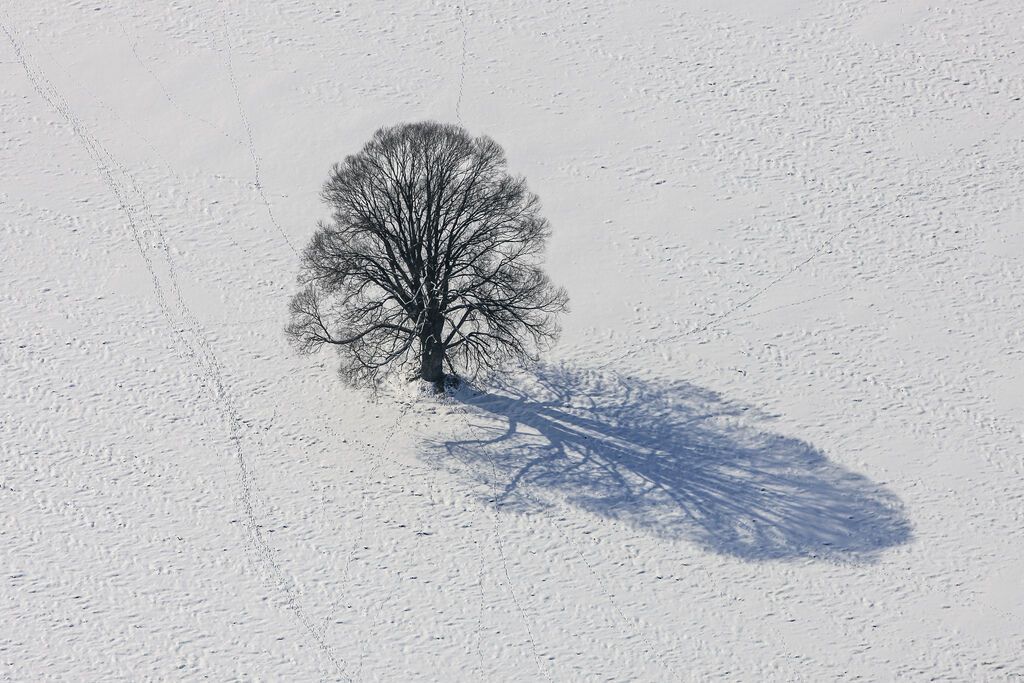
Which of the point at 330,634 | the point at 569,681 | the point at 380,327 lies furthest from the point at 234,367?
the point at 569,681

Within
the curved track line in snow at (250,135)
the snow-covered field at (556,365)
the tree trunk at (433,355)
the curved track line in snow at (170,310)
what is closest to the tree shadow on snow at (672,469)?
the snow-covered field at (556,365)

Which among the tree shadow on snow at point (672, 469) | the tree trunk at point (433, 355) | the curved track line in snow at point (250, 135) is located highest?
the curved track line in snow at point (250, 135)

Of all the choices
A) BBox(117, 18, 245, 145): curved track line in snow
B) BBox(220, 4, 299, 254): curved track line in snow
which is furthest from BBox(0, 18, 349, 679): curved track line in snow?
BBox(220, 4, 299, 254): curved track line in snow

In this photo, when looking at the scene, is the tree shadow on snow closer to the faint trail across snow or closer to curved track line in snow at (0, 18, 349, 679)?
curved track line in snow at (0, 18, 349, 679)

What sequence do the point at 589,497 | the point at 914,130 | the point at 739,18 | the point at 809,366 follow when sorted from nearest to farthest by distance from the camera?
the point at 589,497 < the point at 809,366 < the point at 914,130 < the point at 739,18

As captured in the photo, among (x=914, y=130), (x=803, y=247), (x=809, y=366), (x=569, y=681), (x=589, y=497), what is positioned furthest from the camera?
(x=914, y=130)

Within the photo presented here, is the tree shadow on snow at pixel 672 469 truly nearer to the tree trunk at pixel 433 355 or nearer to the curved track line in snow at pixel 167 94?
the tree trunk at pixel 433 355

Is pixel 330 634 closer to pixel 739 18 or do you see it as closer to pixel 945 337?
pixel 945 337
